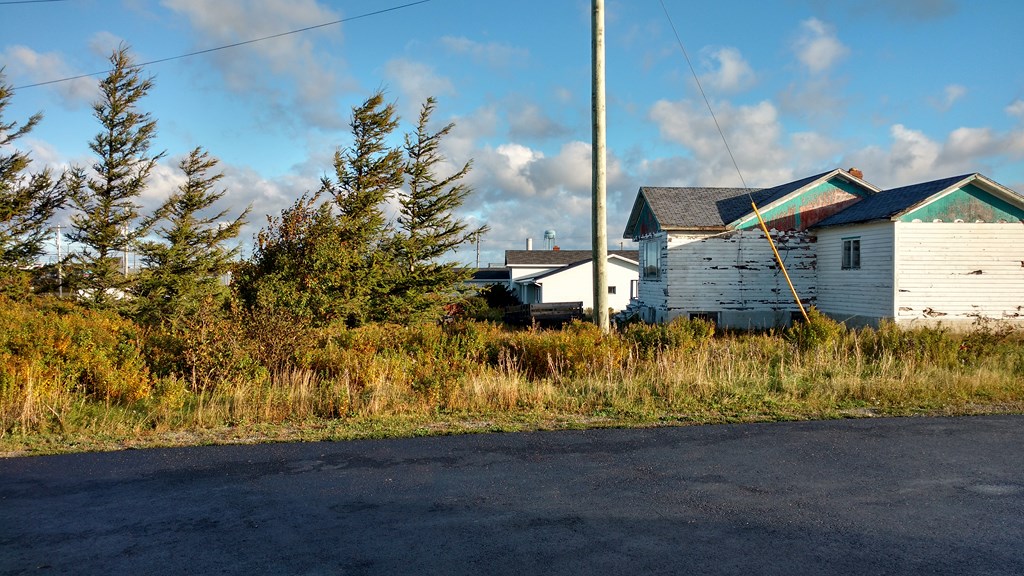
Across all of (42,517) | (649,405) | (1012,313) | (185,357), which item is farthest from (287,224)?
(1012,313)

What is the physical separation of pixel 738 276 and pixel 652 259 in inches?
123

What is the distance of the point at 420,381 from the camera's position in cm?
956

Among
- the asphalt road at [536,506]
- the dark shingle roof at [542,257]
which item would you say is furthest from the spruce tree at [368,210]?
the dark shingle roof at [542,257]

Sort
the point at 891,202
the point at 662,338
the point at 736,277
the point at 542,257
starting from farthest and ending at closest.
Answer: the point at 542,257 → the point at 736,277 → the point at 891,202 → the point at 662,338

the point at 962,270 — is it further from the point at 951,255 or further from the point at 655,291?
the point at 655,291

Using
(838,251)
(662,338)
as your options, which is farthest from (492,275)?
(662,338)

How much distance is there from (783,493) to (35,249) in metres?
25.4

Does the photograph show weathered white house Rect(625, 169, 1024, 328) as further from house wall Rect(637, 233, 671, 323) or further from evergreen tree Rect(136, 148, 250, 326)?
evergreen tree Rect(136, 148, 250, 326)

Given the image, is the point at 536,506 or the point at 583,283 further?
the point at 583,283

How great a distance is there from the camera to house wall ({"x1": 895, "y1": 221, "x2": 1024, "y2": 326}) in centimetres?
2069

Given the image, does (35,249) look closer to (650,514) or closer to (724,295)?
(724,295)

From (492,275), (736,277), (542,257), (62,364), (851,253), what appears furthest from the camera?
(492,275)

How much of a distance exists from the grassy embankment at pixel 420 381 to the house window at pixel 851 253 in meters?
10.4

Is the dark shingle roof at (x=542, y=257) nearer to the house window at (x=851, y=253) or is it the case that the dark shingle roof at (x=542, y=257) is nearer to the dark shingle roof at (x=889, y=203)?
the dark shingle roof at (x=889, y=203)
